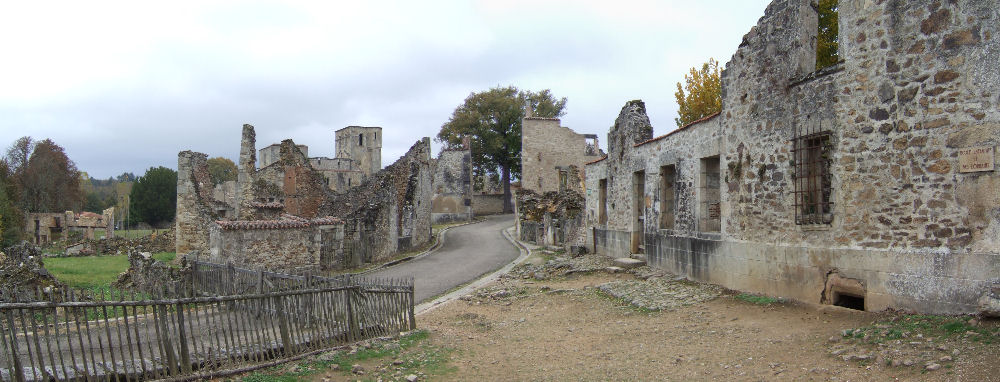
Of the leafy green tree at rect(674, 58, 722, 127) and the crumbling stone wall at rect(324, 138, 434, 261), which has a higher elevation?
Result: the leafy green tree at rect(674, 58, 722, 127)

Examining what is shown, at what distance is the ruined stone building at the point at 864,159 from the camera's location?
8055mm

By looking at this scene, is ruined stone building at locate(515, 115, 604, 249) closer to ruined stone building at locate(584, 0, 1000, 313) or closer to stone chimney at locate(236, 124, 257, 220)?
stone chimney at locate(236, 124, 257, 220)

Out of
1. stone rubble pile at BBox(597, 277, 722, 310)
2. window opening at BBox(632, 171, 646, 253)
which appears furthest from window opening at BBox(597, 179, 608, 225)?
stone rubble pile at BBox(597, 277, 722, 310)

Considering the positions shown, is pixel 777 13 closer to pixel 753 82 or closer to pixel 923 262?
pixel 753 82

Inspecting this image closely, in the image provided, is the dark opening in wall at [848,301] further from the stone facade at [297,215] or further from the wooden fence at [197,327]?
the stone facade at [297,215]

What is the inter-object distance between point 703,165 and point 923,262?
594 centimetres

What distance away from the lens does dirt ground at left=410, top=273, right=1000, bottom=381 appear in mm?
6961

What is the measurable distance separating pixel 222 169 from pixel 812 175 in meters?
87.7

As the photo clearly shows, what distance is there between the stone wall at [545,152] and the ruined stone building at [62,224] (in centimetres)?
3019

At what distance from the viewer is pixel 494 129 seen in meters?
57.6

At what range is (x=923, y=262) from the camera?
845 cm

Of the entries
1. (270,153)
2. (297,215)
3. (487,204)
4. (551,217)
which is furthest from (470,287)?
(270,153)

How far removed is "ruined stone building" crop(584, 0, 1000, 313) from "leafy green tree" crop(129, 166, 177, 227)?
69382 millimetres

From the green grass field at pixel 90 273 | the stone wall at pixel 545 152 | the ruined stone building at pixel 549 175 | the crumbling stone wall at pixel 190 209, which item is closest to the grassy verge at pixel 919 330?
the green grass field at pixel 90 273
